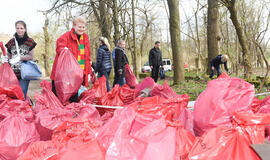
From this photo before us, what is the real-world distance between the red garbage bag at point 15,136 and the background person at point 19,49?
61.4 inches

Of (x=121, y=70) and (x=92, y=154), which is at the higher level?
(x=121, y=70)

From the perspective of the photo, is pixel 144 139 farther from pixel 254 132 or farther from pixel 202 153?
pixel 254 132

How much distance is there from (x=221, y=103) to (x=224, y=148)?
Answer: 1.32 feet

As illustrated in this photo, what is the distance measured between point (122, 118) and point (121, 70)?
3524 mm

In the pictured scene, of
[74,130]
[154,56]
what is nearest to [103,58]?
[154,56]

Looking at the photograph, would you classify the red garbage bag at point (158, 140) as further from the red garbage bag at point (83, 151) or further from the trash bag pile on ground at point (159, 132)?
the red garbage bag at point (83, 151)

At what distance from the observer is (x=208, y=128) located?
5.94 ft

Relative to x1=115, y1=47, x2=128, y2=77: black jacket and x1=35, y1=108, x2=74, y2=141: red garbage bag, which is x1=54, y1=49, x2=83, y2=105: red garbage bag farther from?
x1=115, y1=47, x2=128, y2=77: black jacket

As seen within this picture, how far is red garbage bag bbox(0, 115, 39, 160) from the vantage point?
2111 mm

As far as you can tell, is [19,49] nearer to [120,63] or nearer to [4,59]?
[4,59]

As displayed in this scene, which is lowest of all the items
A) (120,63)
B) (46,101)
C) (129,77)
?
(46,101)

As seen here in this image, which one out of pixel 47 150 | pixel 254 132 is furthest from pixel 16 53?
pixel 254 132

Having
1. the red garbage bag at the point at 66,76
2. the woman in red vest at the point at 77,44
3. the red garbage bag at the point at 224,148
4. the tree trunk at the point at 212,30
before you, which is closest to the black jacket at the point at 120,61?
the woman in red vest at the point at 77,44

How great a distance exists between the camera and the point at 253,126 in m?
1.54
